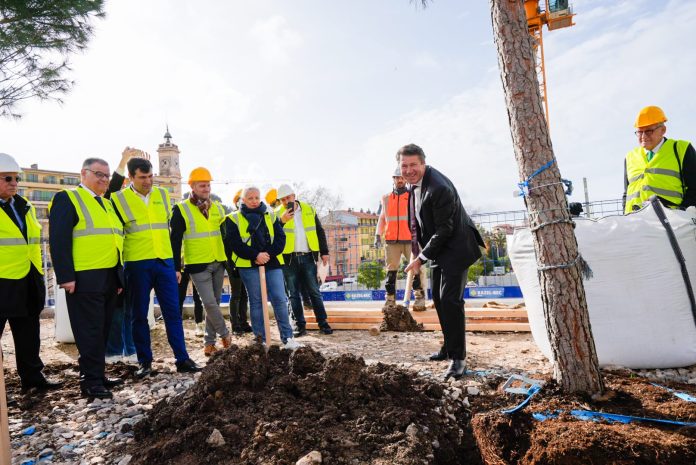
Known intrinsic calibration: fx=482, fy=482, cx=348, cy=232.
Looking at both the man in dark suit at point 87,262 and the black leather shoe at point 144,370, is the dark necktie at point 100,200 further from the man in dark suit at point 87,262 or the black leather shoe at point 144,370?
the black leather shoe at point 144,370

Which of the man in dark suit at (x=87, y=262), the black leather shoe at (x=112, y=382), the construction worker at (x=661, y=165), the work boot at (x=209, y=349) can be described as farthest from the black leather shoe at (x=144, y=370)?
the construction worker at (x=661, y=165)

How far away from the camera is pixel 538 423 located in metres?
2.40

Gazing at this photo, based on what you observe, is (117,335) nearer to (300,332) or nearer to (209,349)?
(209,349)

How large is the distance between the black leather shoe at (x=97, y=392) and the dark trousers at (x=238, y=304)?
9.75ft

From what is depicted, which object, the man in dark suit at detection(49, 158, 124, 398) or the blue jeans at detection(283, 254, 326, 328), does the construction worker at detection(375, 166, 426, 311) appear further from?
the man in dark suit at detection(49, 158, 124, 398)

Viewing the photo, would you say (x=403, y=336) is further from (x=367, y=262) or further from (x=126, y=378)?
(x=367, y=262)

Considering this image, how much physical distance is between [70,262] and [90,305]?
1.25ft

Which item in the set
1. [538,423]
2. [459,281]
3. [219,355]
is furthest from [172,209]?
[538,423]

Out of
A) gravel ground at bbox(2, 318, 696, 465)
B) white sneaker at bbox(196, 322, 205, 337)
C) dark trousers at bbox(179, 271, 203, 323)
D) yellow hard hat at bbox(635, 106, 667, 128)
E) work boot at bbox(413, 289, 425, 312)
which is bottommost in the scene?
gravel ground at bbox(2, 318, 696, 465)

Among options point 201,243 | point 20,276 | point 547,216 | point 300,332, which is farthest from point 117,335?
point 547,216

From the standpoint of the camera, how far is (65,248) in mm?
3838

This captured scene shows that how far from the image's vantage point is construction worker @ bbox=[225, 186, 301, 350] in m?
5.26

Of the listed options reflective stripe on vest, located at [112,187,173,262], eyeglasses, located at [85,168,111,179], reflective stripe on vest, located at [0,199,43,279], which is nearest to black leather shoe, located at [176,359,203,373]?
reflective stripe on vest, located at [112,187,173,262]

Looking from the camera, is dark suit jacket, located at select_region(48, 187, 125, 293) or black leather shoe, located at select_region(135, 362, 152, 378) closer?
dark suit jacket, located at select_region(48, 187, 125, 293)
